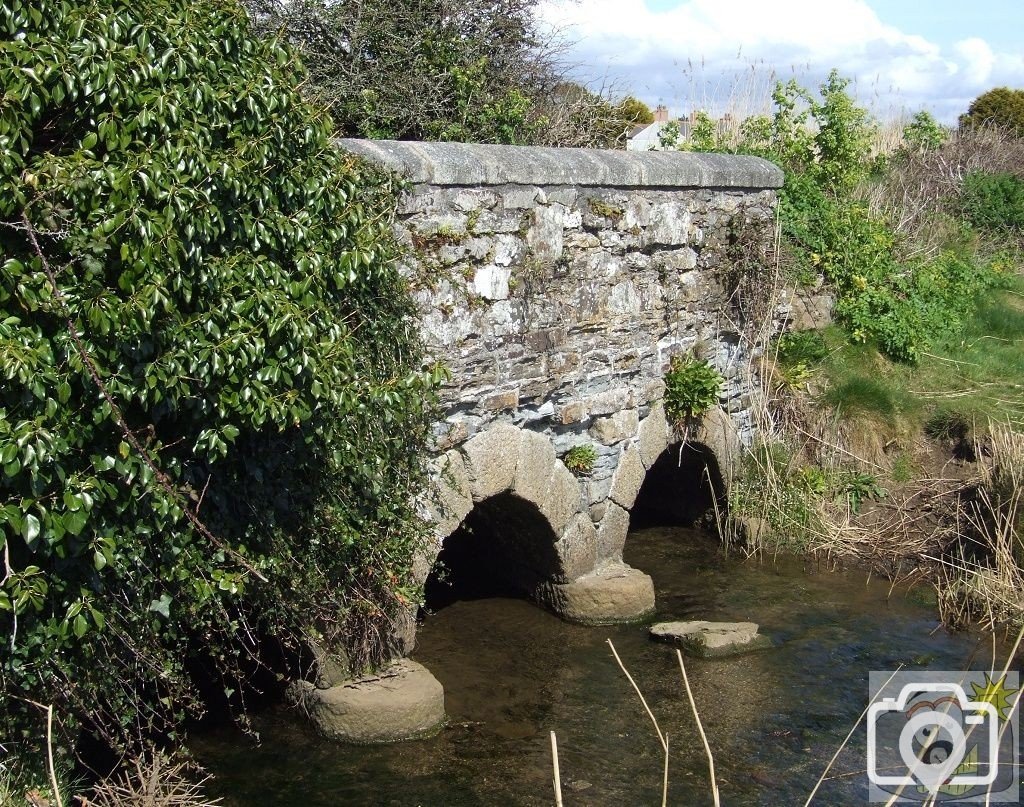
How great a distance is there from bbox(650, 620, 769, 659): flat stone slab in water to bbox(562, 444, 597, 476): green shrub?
1.09 meters

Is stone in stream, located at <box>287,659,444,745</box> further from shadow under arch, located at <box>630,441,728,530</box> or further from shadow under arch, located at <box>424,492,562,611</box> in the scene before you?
shadow under arch, located at <box>630,441,728,530</box>

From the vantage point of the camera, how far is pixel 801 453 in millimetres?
8867

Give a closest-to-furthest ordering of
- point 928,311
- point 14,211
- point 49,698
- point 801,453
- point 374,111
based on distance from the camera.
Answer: point 14,211 → point 49,698 → point 374,111 → point 801,453 → point 928,311

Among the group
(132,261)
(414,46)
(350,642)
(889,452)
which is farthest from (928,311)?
(132,261)

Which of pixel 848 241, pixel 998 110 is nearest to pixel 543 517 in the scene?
pixel 848 241

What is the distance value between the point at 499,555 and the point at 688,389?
1748 millimetres

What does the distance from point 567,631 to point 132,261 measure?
4096mm

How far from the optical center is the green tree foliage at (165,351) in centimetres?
372

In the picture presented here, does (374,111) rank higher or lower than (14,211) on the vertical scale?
higher

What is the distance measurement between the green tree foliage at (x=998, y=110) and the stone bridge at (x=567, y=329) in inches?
375

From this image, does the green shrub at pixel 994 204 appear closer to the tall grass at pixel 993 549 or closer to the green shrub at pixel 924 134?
the green shrub at pixel 924 134

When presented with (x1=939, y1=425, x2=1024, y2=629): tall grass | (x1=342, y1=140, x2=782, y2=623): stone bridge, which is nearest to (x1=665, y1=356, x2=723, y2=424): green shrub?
(x1=342, y1=140, x2=782, y2=623): stone bridge

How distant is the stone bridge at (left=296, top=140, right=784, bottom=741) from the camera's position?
5684 millimetres

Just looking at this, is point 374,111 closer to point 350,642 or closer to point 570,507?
point 570,507
